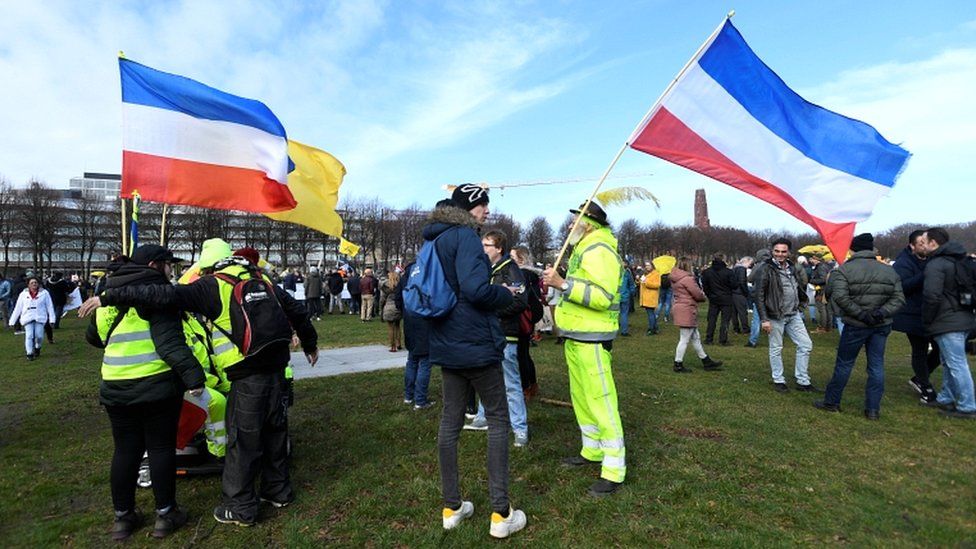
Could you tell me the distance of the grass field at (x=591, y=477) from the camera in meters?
3.53

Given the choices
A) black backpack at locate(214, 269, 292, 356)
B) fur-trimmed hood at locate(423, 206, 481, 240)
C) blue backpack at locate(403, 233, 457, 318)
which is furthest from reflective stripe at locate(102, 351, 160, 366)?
fur-trimmed hood at locate(423, 206, 481, 240)

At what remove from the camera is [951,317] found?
20.4 ft

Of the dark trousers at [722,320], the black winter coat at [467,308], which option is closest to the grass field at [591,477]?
the black winter coat at [467,308]

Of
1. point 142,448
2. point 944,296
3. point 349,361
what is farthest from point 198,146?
point 944,296

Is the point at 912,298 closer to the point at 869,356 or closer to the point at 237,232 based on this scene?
the point at 869,356

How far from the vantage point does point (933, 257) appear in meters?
6.38

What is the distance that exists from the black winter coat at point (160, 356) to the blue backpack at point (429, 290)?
1.59 m

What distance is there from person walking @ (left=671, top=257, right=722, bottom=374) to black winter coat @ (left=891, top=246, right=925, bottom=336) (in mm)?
2755

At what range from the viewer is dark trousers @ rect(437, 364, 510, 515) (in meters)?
3.40

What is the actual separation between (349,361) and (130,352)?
21.7 ft

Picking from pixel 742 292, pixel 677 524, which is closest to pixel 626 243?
pixel 742 292

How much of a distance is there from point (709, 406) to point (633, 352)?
14.6 feet

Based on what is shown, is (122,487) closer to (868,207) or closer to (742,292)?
(868,207)

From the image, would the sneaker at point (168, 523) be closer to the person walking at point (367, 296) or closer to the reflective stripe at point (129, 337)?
the reflective stripe at point (129, 337)
